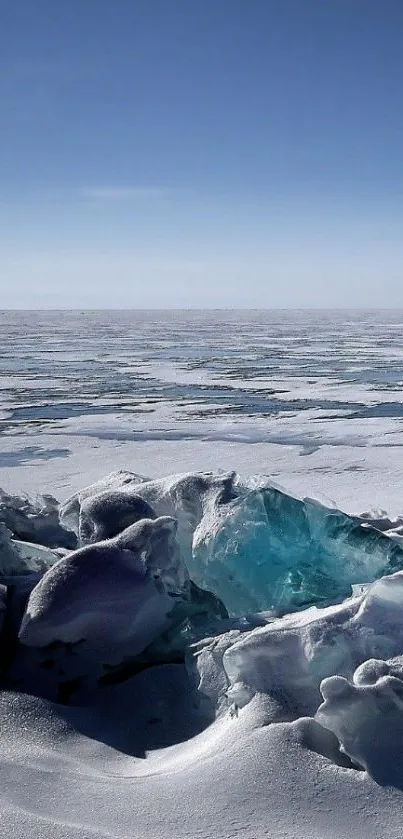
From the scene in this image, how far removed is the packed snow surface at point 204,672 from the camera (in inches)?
73.1

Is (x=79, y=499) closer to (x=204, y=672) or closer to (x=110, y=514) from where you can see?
(x=110, y=514)

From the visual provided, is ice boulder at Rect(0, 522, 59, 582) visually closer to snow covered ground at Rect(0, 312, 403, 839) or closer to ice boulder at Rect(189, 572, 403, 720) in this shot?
snow covered ground at Rect(0, 312, 403, 839)

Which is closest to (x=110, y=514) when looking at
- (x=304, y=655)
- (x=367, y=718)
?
(x=304, y=655)

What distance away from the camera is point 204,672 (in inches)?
97.3

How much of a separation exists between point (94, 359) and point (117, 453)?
461 inches

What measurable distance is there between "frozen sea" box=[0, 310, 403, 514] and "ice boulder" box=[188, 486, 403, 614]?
1.21 feet

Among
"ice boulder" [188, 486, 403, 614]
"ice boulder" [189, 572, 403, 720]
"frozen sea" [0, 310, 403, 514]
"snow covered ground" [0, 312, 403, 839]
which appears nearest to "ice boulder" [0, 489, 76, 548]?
"snow covered ground" [0, 312, 403, 839]

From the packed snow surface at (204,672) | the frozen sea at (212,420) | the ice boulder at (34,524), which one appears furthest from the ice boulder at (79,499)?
the frozen sea at (212,420)

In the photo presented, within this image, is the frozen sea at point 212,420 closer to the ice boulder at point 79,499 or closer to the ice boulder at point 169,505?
the ice boulder at point 169,505

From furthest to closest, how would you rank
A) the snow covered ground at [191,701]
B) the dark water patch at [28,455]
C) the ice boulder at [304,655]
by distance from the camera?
1. the dark water patch at [28,455]
2. the ice boulder at [304,655]
3. the snow covered ground at [191,701]

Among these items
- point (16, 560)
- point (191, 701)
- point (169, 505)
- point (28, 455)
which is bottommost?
point (28, 455)

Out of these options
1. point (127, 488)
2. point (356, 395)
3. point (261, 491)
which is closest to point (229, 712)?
point (261, 491)

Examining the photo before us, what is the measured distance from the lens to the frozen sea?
21.5 feet

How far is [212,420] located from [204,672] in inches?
285
